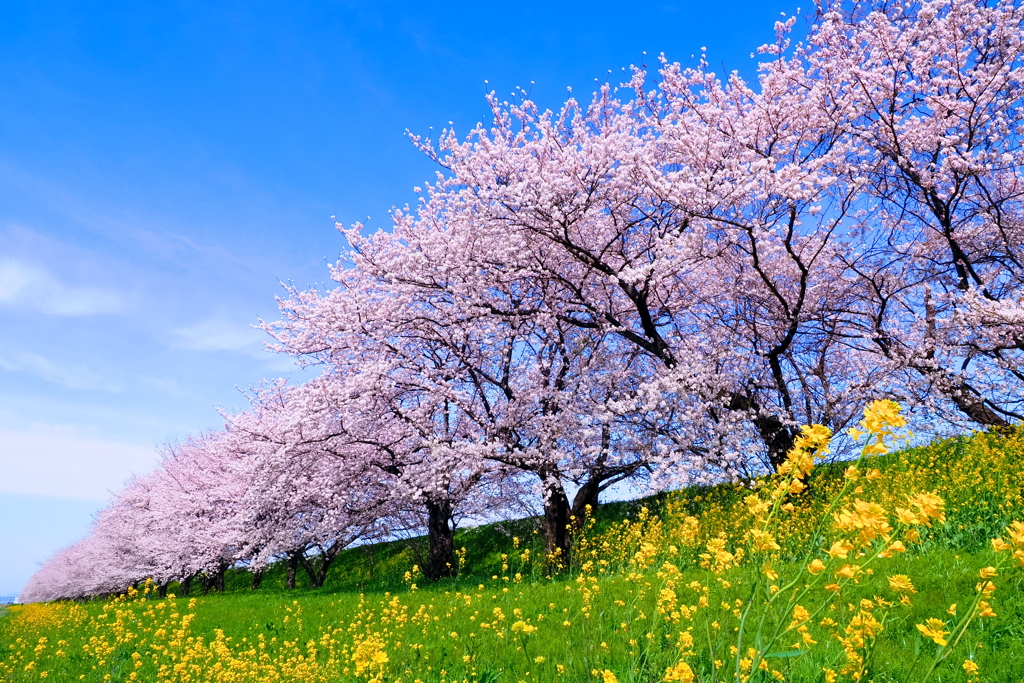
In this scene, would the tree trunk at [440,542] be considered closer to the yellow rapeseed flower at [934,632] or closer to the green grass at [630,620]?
the green grass at [630,620]

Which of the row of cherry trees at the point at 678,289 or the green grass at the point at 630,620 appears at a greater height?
the row of cherry trees at the point at 678,289

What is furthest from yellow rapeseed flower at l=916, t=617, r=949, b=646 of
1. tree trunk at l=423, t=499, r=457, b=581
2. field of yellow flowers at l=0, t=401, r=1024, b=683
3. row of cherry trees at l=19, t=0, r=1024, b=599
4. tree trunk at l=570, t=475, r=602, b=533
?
tree trunk at l=423, t=499, r=457, b=581

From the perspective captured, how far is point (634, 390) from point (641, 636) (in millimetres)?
9029

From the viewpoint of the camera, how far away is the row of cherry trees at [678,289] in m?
12.7

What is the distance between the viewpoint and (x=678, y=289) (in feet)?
50.5

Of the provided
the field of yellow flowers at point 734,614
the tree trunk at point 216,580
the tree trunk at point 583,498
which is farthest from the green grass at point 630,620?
the tree trunk at point 216,580

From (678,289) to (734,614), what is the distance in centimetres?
1086

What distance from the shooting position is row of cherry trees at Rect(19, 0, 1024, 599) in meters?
12.7

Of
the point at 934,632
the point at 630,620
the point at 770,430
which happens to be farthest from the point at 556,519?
the point at 934,632

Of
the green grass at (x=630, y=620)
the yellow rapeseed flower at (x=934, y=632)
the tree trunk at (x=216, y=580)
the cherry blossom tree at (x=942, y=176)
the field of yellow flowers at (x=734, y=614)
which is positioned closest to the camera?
the yellow rapeseed flower at (x=934, y=632)

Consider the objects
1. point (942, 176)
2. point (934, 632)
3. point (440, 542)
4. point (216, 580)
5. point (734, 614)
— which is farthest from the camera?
point (216, 580)

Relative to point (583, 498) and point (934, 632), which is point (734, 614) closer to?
point (934, 632)

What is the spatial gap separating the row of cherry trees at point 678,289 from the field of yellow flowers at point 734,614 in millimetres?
2015

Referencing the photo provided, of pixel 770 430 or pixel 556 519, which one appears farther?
pixel 556 519
